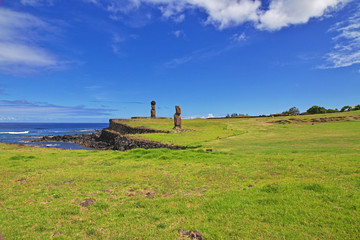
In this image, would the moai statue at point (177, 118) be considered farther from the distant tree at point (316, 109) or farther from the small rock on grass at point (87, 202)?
the distant tree at point (316, 109)

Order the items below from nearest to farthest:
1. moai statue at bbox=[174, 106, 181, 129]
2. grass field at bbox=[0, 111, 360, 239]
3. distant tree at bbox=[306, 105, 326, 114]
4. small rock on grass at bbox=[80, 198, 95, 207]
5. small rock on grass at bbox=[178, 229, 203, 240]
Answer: small rock on grass at bbox=[178, 229, 203, 240]
grass field at bbox=[0, 111, 360, 239]
small rock on grass at bbox=[80, 198, 95, 207]
moai statue at bbox=[174, 106, 181, 129]
distant tree at bbox=[306, 105, 326, 114]

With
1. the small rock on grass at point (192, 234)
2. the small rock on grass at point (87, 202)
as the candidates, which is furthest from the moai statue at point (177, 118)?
the small rock on grass at point (192, 234)

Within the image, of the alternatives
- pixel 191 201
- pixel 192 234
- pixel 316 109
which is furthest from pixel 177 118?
pixel 316 109

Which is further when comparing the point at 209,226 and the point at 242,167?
the point at 242,167

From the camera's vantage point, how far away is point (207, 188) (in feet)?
28.1

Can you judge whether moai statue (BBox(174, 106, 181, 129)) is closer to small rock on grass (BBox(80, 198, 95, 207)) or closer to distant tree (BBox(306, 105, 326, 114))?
small rock on grass (BBox(80, 198, 95, 207))

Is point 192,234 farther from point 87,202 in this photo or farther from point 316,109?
point 316,109

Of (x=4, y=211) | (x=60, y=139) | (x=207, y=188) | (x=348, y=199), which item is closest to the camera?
(x=348, y=199)

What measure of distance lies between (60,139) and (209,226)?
200 feet

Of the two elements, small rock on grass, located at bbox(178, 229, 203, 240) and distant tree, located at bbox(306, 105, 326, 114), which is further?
distant tree, located at bbox(306, 105, 326, 114)

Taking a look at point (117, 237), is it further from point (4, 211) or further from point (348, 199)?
point (348, 199)

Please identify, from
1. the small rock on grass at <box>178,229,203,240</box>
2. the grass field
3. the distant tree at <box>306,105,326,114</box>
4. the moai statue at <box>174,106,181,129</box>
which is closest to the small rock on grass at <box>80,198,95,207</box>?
the grass field

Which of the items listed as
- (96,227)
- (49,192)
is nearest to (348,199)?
(96,227)

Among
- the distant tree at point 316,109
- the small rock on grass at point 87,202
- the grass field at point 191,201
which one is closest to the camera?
the grass field at point 191,201
